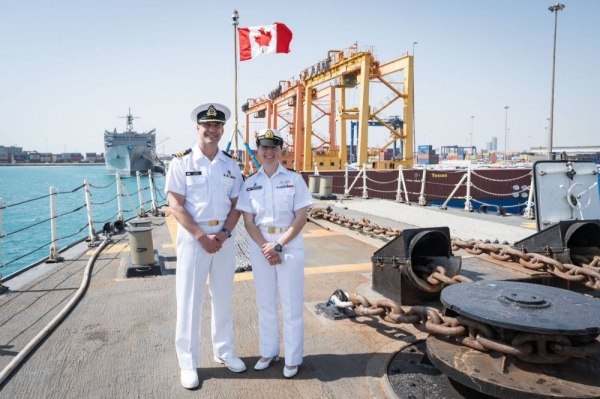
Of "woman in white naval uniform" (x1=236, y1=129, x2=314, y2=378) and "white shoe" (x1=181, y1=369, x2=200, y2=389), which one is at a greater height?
"woman in white naval uniform" (x1=236, y1=129, x2=314, y2=378)

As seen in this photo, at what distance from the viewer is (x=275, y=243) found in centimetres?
273

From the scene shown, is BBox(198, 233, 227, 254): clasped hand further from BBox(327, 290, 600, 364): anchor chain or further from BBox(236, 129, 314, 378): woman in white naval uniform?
BBox(327, 290, 600, 364): anchor chain

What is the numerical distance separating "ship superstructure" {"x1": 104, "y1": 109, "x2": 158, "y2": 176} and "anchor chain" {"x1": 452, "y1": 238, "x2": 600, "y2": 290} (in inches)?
2829

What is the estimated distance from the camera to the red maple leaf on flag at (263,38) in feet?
27.3

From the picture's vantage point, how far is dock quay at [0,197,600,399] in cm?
258

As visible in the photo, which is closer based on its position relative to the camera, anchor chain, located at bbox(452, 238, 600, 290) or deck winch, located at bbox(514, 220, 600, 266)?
anchor chain, located at bbox(452, 238, 600, 290)

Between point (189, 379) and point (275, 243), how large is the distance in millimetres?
941

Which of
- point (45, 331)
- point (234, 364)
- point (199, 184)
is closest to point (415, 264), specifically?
point (234, 364)

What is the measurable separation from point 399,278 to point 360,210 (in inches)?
288

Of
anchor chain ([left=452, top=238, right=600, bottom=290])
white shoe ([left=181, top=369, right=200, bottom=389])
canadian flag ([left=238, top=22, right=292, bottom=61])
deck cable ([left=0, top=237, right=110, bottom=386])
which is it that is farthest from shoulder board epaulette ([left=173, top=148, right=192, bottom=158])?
canadian flag ([left=238, top=22, right=292, bottom=61])

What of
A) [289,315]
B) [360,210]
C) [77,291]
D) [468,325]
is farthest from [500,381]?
[360,210]

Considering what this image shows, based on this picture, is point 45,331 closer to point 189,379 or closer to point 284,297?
point 189,379

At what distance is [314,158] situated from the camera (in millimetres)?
31594

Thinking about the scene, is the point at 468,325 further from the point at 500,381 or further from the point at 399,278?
the point at 399,278
